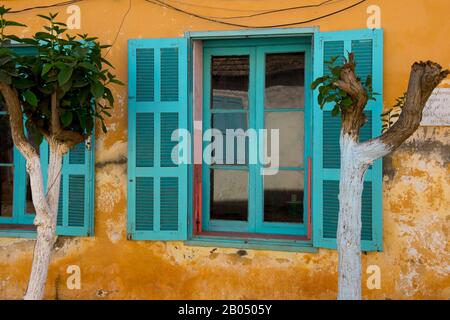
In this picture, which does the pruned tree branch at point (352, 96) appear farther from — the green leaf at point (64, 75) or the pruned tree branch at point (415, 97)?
the green leaf at point (64, 75)

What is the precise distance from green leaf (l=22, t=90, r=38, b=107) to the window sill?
1.77m

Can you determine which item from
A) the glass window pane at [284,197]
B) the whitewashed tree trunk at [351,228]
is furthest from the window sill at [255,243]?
the whitewashed tree trunk at [351,228]

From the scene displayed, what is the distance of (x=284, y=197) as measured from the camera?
462 cm

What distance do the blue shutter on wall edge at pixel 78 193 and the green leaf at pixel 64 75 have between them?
4.04 ft

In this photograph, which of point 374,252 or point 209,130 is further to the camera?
point 209,130

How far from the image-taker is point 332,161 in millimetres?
4223

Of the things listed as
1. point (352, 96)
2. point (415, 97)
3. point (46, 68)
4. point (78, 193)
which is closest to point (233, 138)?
point (78, 193)

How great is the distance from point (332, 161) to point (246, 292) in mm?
1325

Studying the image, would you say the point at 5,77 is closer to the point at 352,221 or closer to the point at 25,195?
the point at 25,195

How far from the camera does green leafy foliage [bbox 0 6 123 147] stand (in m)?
3.44

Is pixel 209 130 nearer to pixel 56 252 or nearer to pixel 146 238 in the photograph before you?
pixel 146 238

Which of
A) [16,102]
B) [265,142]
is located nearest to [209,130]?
[265,142]

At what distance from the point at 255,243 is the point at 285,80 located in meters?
1.45

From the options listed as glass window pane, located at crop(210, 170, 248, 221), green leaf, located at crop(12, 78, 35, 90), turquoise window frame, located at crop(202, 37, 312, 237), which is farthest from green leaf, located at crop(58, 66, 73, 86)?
glass window pane, located at crop(210, 170, 248, 221)
